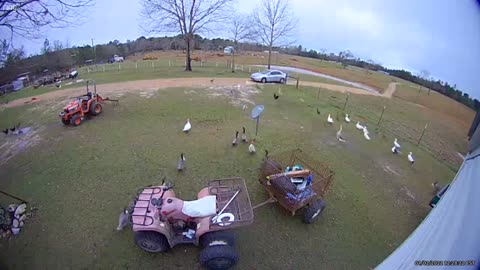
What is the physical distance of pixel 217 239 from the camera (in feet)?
15.3

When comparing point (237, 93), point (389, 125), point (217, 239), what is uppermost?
point (237, 93)

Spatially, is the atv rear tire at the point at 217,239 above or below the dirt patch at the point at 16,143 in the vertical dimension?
below

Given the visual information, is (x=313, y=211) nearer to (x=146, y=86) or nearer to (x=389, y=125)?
(x=389, y=125)

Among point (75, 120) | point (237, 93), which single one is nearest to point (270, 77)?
point (237, 93)

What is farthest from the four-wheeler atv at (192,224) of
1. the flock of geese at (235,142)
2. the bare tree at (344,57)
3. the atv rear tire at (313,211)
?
the bare tree at (344,57)

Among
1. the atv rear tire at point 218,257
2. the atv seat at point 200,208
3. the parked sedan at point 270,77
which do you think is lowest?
→ the atv rear tire at point 218,257

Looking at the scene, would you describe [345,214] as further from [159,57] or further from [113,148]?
[159,57]

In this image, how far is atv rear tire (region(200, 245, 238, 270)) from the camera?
443 centimetres

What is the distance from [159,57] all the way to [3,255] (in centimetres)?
2336

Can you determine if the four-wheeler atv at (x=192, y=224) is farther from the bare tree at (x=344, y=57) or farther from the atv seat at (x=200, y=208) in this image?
the bare tree at (x=344, y=57)

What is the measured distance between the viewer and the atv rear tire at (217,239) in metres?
4.62

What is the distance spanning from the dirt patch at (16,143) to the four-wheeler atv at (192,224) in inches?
204

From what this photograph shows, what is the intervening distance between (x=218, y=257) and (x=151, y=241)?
3.92 feet

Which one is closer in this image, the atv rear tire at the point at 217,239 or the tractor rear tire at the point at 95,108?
the atv rear tire at the point at 217,239
